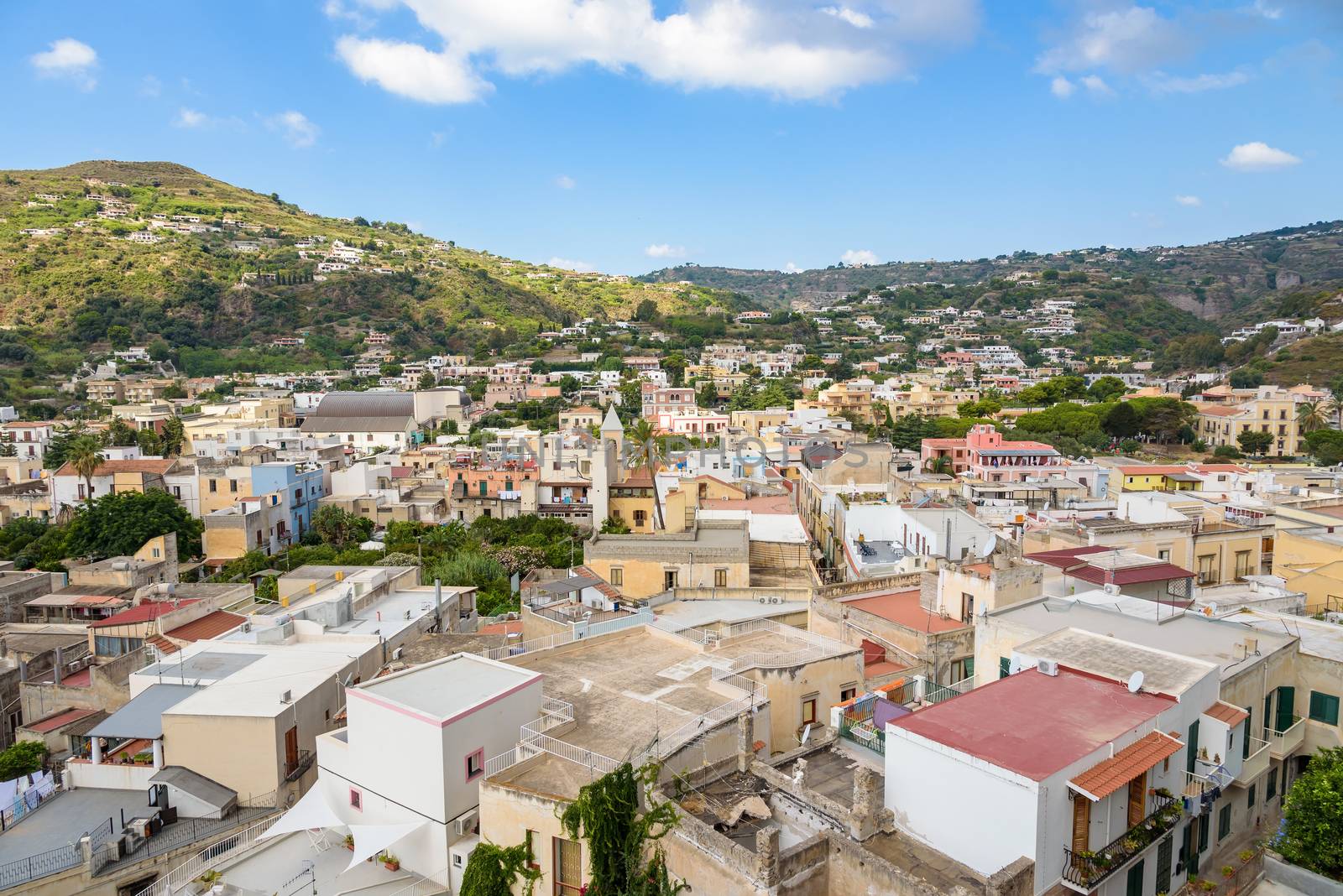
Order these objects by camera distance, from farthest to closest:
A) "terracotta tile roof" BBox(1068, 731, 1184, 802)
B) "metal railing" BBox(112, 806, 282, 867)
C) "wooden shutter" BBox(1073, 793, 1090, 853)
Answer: "metal railing" BBox(112, 806, 282, 867)
"wooden shutter" BBox(1073, 793, 1090, 853)
"terracotta tile roof" BBox(1068, 731, 1184, 802)

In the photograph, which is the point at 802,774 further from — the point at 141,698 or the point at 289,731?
the point at 141,698

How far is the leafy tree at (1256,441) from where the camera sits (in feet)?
209

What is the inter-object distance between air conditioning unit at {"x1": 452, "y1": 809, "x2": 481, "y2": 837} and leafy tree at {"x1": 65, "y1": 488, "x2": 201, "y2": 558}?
1399 inches

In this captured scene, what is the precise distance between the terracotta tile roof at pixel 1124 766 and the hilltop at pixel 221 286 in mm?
117684

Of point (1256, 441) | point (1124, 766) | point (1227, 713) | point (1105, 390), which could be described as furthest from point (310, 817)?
point (1105, 390)

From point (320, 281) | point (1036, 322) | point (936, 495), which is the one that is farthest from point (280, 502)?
point (1036, 322)

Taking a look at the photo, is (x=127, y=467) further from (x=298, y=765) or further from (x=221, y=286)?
(x=221, y=286)

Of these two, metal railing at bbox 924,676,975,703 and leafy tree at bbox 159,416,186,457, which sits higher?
leafy tree at bbox 159,416,186,457

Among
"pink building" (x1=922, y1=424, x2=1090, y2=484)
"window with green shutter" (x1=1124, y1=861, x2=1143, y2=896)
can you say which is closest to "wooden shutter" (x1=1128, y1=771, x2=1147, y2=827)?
"window with green shutter" (x1=1124, y1=861, x2=1143, y2=896)

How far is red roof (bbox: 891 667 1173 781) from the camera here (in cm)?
843

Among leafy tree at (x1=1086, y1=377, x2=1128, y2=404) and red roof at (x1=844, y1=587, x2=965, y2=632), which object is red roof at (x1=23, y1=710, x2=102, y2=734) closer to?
red roof at (x1=844, y1=587, x2=965, y2=632)

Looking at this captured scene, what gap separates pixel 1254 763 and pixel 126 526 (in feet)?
142

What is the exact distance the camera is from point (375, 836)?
1092cm

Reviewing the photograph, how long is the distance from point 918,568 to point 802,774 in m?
13.5
